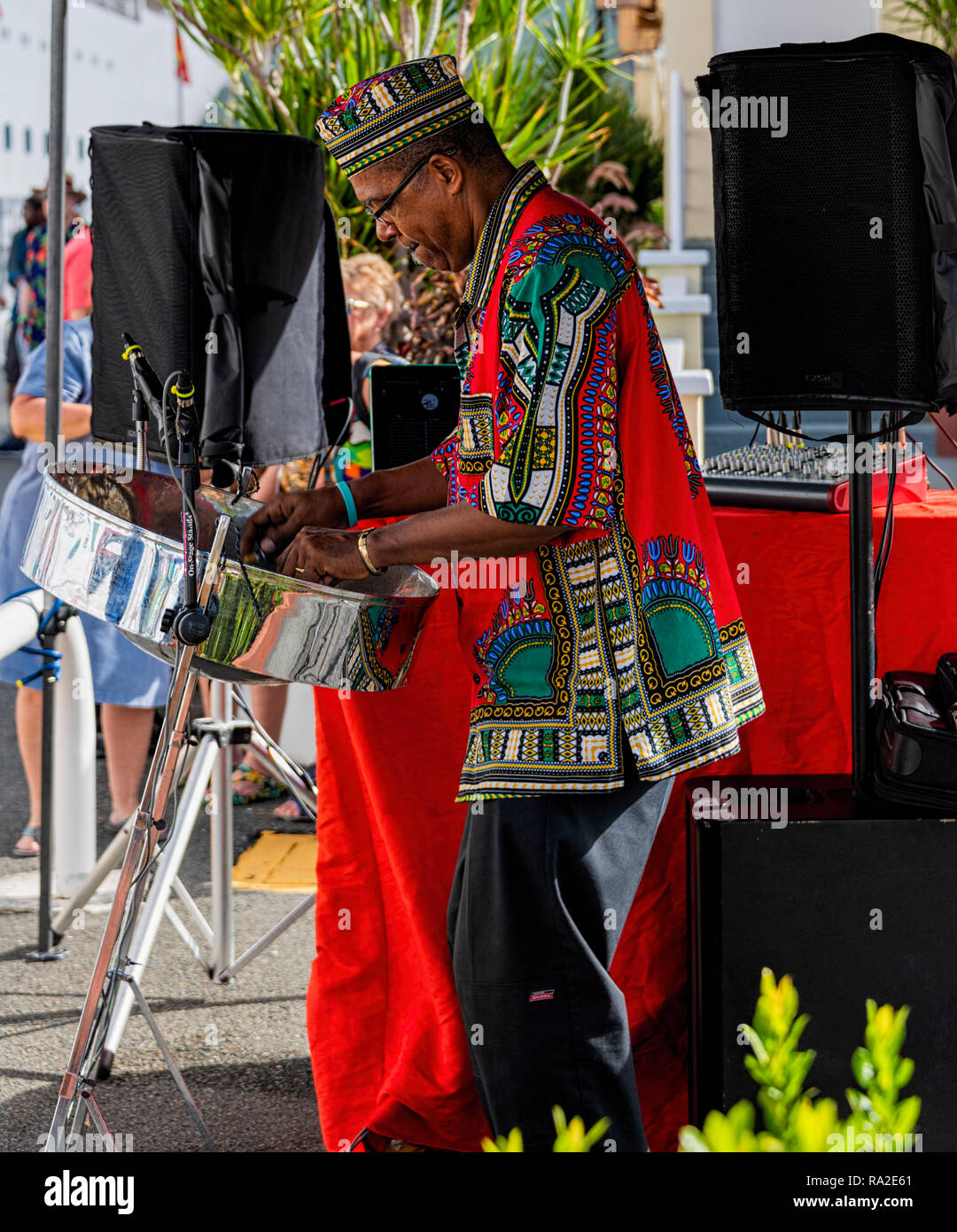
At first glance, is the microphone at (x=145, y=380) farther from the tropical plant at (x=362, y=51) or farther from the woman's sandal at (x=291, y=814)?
the tropical plant at (x=362, y=51)

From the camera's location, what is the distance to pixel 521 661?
1.70 m

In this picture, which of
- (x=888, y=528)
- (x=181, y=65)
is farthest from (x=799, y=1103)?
(x=181, y=65)

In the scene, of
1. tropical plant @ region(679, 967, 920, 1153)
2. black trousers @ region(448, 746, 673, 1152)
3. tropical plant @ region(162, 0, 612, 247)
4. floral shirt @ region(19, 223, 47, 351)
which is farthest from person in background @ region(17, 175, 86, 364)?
tropical plant @ region(679, 967, 920, 1153)

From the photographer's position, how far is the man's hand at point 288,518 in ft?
6.73

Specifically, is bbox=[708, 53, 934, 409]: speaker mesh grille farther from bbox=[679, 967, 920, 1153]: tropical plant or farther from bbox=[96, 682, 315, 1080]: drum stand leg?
bbox=[96, 682, 315, 1080]: drum stand leg

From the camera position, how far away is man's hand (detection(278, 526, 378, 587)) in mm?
1755

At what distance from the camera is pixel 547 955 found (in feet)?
5.59

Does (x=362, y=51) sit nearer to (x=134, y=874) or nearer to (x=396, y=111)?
(x=396, y=111)

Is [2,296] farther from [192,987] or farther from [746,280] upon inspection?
[746,280]

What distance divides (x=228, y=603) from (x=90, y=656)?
223 centimetres

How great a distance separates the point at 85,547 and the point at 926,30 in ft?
31.4

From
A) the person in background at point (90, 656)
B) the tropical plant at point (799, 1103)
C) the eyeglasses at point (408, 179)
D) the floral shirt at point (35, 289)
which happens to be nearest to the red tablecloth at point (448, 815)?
the eyeglasses at point (408, 179)

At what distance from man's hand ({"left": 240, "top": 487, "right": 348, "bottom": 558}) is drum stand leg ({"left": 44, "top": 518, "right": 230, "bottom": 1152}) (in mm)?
179

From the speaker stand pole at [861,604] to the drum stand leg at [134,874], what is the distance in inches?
34.9
